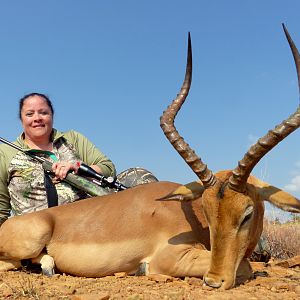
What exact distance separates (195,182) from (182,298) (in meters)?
1.85

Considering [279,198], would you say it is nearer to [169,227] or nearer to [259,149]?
[259,149]

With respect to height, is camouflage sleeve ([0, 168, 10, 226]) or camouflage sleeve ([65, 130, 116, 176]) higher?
camouflage sleeve ([65, 130, 116, 176])

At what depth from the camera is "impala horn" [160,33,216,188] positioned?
17.9 feet

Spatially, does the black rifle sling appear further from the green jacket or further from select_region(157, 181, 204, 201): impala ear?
select_region(157, 181, 204, 201): impala ear

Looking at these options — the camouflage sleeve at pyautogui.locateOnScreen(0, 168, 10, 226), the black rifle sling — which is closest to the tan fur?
the black rifle sling

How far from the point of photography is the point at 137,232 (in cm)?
611

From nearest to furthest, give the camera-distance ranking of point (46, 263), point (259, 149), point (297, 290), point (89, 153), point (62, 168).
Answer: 1. point (297, 290)
2. point (259, 149)
3. point (46, 263)
4. point (62, 168)
5. point (89, 153)

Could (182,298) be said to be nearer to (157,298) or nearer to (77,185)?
(157,298)

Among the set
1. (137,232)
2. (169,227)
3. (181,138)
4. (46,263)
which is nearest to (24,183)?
(46,263)

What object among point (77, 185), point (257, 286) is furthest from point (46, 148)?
point (257, 286)

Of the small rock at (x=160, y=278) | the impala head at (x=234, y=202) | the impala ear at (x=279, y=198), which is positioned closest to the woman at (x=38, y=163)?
the small rock at (x=160, y=278)

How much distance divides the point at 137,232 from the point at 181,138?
4.28 feet

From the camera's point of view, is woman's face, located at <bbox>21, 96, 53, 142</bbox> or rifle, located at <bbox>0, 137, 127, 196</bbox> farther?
woman's face, located at <bbox>21, 96, 53, 142</bbox>

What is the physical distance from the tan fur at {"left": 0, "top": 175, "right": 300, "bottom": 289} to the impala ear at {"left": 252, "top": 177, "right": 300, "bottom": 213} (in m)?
0.01
